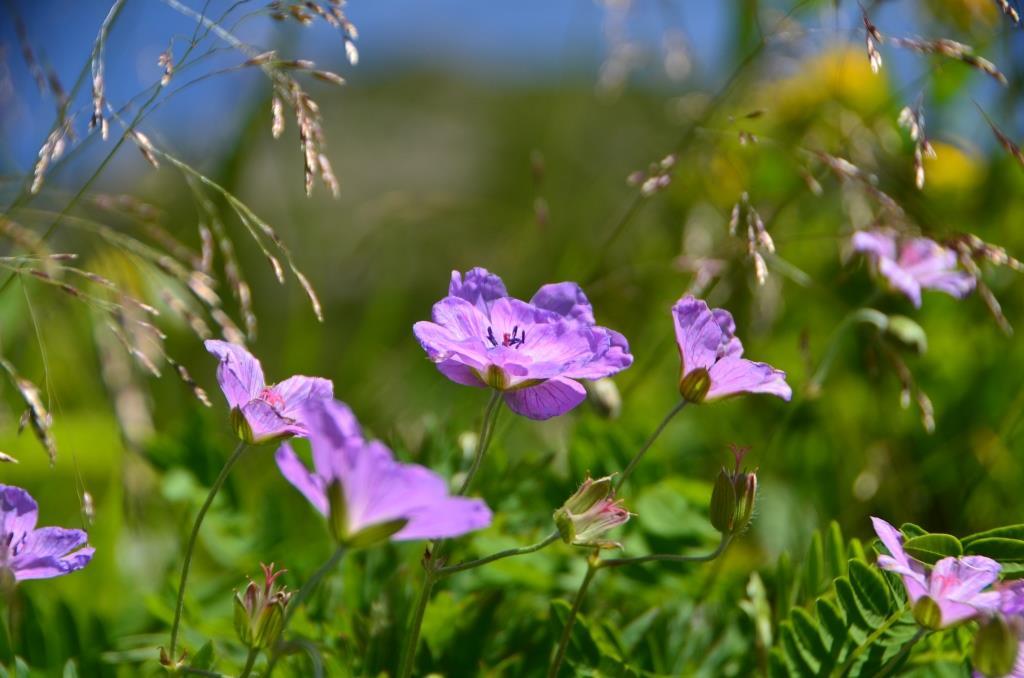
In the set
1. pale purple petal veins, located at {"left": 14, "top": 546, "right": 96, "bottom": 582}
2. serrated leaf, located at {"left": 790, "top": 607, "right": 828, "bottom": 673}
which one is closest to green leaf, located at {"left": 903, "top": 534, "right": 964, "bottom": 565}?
serrated leaf, located at {"left": 790, "top": 607, "right": 828, "bottom": 673}

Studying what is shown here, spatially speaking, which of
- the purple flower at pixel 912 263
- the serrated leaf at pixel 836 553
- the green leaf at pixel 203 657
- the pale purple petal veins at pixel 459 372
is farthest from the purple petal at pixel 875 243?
the green leaf at pixel 203 657

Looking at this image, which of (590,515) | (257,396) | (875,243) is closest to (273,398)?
(257,396)

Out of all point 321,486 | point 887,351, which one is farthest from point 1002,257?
point 321,486

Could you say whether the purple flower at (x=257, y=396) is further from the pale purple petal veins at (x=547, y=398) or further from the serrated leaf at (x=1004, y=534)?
the serrated leaf at (x=1004, y=534)

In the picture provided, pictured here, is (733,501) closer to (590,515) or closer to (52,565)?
(590,515)

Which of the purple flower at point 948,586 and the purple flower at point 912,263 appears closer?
the purple flower at point 948,586

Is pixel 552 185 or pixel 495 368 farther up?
pixel 495 368

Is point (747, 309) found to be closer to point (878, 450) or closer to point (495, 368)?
point (878, 450)
